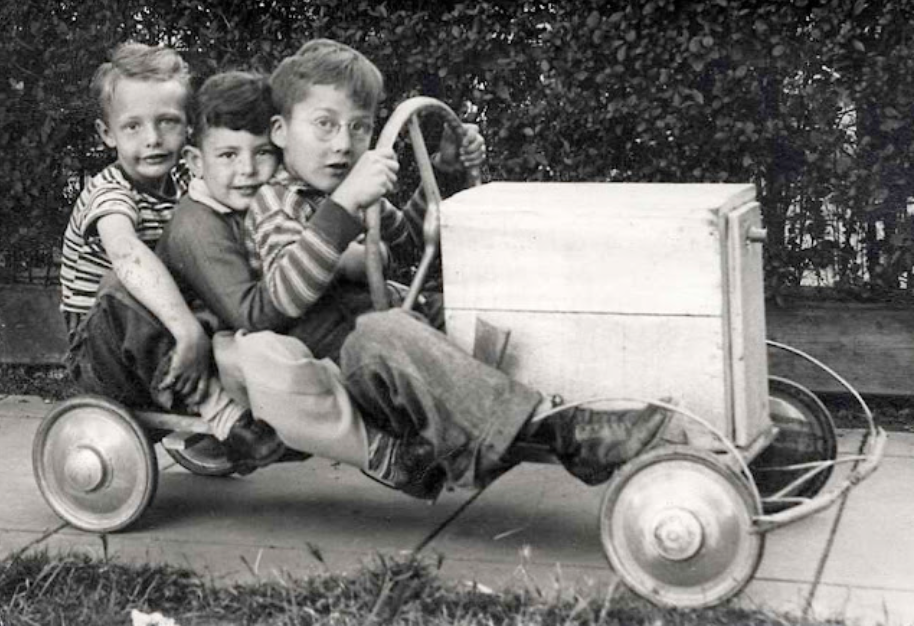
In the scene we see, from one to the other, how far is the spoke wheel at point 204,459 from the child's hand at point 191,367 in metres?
0.45

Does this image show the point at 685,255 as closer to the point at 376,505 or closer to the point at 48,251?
the point at 376,505

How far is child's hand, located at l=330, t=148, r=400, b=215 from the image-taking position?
4070 millimetres

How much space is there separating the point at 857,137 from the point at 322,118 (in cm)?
222

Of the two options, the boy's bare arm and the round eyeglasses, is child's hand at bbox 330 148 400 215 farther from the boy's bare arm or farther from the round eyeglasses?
the boy's bare arm

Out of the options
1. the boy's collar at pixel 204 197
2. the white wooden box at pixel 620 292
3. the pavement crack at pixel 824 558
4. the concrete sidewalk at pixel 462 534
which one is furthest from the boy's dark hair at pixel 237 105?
the pavement crack at pixel 824 558

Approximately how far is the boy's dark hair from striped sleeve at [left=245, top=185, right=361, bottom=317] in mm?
A: 231

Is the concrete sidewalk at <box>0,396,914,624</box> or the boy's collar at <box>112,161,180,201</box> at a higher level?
the boy's collar at <box>112,161,180,201</box>

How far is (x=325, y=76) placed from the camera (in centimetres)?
432

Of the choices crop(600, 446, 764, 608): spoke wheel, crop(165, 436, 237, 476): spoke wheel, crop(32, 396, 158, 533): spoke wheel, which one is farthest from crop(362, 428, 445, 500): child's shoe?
crop(165, 436, 237, 476): spoke wheel

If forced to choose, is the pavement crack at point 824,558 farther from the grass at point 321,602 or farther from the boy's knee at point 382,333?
the boy's knee at point 382,333

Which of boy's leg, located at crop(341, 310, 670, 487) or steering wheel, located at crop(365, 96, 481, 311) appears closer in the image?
boy's leg, located at crop(341, 310, 670, 487)

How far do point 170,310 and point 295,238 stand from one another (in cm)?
40

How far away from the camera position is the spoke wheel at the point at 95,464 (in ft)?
14.7

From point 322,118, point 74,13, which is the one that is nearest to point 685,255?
point 322,118
